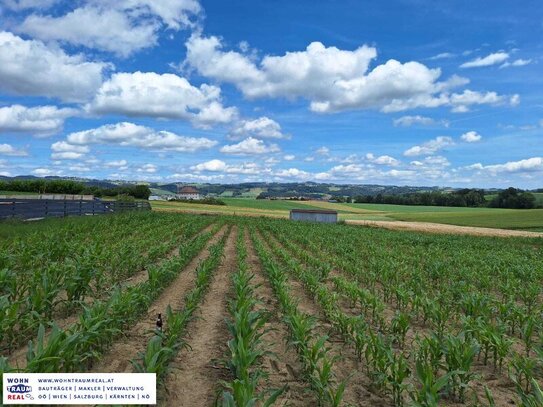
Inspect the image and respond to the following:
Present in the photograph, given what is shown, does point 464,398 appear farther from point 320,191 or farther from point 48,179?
point 320,191

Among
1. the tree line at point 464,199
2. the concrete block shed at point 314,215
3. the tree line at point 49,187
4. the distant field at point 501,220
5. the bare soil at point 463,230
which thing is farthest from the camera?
the tree line at point 464,199

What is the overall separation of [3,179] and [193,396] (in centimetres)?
10528

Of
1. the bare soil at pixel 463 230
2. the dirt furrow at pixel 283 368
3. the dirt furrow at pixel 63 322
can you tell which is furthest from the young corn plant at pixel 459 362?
the bare soil at pixel 463 230

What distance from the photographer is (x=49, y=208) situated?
2648cm

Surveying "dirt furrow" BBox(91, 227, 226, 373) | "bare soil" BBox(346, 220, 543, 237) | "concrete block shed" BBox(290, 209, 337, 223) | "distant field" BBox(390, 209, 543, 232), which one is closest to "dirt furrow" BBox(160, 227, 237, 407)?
"dirt furrow" BBox(91, 227, 226, 373)

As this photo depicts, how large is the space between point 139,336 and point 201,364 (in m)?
1.44

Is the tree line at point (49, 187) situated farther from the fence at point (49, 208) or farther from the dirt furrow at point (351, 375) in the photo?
the dirt furrow at point (351, 375)

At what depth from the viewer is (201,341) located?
22.1ft

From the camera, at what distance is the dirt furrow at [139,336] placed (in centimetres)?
554

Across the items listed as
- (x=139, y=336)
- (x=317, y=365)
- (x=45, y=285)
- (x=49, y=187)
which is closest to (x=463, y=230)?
(x=317, y=365)

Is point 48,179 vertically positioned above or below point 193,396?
above

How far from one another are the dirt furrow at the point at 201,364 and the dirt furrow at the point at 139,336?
635 mm

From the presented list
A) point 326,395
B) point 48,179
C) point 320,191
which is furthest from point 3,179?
point 320,191

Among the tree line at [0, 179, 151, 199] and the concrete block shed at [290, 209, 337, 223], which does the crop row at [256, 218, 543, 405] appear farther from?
the tree line at [0, 179, 151, 199]
